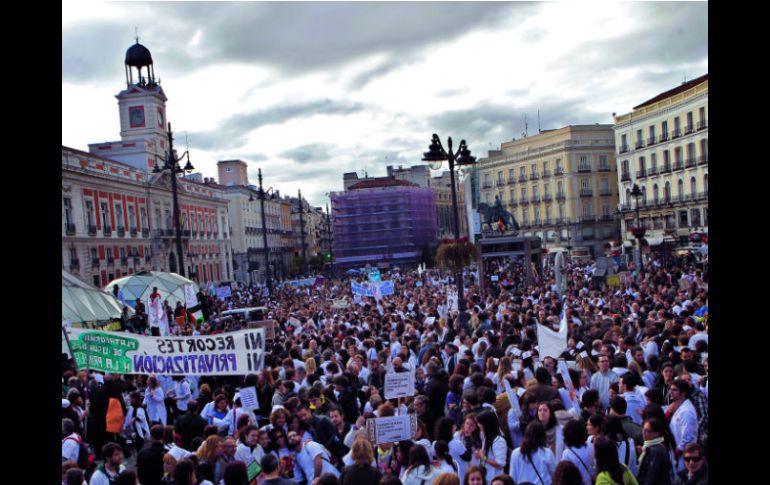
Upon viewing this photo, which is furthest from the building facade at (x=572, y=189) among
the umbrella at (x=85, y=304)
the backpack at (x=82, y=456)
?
the backpack at (x=82, y=456)

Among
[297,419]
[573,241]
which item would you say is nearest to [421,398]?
[297,419]

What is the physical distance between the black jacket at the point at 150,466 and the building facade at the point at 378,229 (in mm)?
64303

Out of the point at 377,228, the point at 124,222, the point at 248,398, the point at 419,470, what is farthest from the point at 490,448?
the point at 377,228

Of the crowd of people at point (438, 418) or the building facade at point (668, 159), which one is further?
the building facade at point (668, 159)

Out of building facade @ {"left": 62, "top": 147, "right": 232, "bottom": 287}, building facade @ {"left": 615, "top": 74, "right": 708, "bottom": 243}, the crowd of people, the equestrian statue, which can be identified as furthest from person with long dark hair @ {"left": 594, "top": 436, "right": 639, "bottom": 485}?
building facade @ {"left": 615, "top": 74, "right": 708, "bottom": 243}

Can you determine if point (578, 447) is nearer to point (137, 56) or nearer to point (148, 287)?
point (148, 287)

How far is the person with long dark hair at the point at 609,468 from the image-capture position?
481 centimetres

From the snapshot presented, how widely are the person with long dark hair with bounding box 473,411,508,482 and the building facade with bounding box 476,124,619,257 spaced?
61.3m

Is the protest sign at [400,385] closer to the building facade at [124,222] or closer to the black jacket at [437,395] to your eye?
the black jacket at [437,395]

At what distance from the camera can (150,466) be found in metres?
6.26

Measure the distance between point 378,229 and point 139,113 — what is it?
25.1 meters

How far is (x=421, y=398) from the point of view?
283 inches

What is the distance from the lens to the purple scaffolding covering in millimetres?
71250
